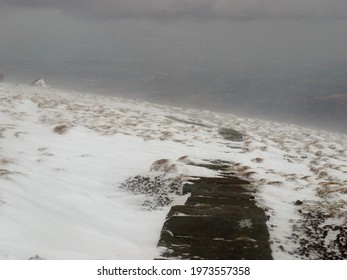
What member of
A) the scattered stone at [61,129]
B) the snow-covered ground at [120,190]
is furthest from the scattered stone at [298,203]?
the scattered stone at [61,129]

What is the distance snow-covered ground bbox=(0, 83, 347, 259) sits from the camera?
17.3 feet

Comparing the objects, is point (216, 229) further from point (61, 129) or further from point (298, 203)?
point (61, 129)

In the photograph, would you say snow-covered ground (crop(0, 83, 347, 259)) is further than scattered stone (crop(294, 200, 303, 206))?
No

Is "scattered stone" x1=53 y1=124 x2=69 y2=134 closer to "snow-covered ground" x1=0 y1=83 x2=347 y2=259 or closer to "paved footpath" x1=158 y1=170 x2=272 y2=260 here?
"snow-covered ground" x1=0 y1=83 x2=347 y2=259

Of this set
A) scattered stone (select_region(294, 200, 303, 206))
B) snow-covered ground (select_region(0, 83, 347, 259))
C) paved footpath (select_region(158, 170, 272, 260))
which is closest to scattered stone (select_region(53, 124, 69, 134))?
snow-covered ground (select_region(0, 83, 347, 259))

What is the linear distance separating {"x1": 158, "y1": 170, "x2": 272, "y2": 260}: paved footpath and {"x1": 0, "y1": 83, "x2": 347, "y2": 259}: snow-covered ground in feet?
1.01

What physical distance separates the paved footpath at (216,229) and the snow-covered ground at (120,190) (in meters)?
0.31

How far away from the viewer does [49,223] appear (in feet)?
18.4

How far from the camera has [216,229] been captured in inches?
220

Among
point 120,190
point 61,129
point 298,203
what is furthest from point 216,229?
point 61,129

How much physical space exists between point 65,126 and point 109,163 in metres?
4.39

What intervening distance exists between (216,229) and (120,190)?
11.3 ft
